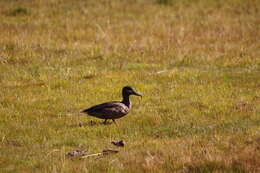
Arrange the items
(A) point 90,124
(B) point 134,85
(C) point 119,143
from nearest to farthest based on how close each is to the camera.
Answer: (C) point 119,143
(A) point 90,124
(B) point 134,85

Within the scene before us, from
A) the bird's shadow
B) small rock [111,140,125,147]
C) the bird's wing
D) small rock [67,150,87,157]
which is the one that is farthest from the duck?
small rock [67,150,87,157]

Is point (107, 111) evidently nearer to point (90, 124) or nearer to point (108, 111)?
point (108, 111)

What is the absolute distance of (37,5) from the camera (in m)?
29.1

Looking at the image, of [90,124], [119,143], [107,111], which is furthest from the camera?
[90,124]

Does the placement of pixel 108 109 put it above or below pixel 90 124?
above

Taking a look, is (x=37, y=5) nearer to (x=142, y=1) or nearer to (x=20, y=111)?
(x=142, y=1)

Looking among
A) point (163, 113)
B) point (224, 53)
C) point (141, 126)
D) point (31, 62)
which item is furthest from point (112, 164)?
point (224, 53)

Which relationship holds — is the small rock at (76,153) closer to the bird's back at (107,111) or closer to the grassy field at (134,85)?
the grassy field at (134,85)

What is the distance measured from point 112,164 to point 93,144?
1325 mm

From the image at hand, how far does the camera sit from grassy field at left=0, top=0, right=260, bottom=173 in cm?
1005

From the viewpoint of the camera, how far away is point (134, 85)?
15.9 meters

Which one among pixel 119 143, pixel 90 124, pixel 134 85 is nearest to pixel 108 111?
pixel 90 124

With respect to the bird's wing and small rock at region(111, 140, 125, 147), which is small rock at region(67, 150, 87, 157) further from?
the bird's wing

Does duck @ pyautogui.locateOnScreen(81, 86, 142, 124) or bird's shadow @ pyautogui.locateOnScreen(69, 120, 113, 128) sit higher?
duck @ pyautogui.locateOnScreen(81, 86, 142, 124)
